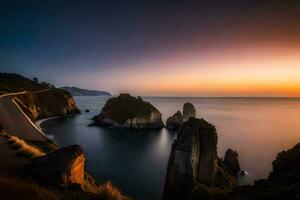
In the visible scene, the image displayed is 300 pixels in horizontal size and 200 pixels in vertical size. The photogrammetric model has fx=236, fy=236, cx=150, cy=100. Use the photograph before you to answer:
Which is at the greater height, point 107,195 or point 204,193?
point 107,195

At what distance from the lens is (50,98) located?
408ft

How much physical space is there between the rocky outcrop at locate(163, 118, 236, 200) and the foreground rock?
67.2m

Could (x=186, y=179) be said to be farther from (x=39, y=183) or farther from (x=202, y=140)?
(x=39, y=183)

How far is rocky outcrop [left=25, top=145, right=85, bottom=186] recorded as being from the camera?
994 cm

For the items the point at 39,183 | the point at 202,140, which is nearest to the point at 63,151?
the point at 39,183

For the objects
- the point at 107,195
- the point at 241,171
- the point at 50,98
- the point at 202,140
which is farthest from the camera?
the point at 50,98

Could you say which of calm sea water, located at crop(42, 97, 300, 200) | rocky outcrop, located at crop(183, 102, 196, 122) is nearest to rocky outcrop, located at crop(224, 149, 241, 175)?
calm sea water, located at crop(42, 97, 300, 200)

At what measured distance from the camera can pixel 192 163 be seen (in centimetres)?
2767

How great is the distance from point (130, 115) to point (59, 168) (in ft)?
294

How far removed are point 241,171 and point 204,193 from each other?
113 ft

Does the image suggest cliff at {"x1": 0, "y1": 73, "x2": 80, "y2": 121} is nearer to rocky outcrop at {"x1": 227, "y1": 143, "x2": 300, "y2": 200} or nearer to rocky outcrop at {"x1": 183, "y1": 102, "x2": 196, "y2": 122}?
rocky outcrop at {"x1": 183, "y1": 102, "x2": 196, "y2": 122}

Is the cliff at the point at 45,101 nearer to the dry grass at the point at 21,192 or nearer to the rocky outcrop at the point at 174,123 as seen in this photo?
the rocky outcrop at the point at 174,123

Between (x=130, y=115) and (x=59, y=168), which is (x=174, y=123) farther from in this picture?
(x=59, y=168)

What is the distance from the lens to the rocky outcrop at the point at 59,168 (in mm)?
9938
